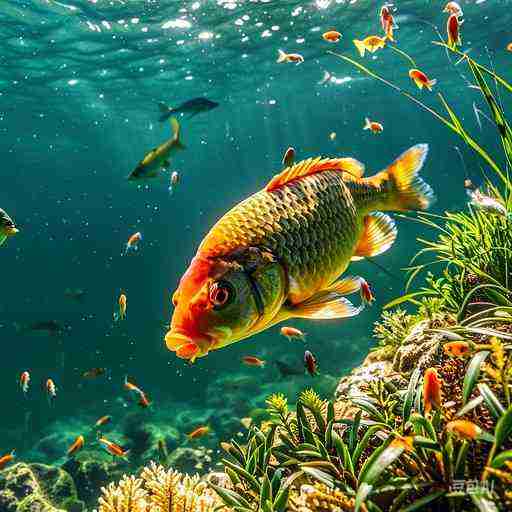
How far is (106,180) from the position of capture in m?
53.7

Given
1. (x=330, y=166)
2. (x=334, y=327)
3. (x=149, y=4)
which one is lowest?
(x=334, y=327)

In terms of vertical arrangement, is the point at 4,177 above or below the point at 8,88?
below

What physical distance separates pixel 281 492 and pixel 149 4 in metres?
18.1

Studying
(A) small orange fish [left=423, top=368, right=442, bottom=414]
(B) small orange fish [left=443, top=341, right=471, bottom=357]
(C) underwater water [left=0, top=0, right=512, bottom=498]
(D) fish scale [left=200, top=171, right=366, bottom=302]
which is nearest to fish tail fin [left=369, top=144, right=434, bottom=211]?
(D) fish scale [left=200, top=171, right=366, bottom=302]

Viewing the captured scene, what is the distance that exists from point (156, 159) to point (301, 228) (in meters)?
4.80

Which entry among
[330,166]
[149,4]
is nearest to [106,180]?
[149,4]

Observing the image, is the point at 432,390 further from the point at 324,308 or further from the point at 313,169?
the point at 313,169

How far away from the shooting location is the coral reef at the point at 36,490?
6.15 m

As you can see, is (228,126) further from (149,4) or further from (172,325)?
(172,325)

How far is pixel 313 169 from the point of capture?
234 cm

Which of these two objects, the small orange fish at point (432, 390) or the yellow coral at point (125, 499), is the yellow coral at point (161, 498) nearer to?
the yellow coral at point (125, 499)

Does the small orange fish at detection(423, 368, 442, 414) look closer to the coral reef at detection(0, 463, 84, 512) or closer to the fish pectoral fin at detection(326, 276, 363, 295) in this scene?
the fish pectoral fin at detection(326, 276, 363, 295)

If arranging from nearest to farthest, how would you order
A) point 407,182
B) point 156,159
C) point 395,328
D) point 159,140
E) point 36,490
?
1. point 407,182
2. point 395,328
3. point 156,159
4. point 36,490
5. point 159,140

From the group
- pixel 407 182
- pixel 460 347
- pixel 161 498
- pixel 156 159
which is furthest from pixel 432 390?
pixel 156 159
